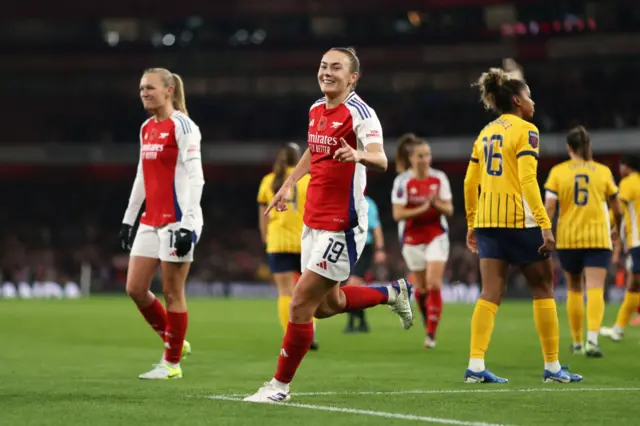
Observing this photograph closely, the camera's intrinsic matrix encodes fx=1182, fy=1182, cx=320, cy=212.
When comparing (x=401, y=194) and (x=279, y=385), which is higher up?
(x=401, y=194)

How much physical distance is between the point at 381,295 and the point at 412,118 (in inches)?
1218

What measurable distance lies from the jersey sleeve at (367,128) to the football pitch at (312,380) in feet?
4.91

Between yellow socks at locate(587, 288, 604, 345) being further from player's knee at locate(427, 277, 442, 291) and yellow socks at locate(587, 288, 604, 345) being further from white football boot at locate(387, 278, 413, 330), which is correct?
white football boot at locate(387, 278, 413, 330)

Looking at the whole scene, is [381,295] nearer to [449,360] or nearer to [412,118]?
[449,360]

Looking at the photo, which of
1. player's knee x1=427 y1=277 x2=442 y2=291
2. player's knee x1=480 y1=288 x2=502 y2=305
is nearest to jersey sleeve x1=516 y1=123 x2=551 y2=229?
player's knee x1=480 y1=288 x2=502 y2=305

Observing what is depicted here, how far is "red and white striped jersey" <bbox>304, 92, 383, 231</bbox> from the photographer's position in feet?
22.2

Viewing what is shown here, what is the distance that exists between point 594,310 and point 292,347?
4.98m

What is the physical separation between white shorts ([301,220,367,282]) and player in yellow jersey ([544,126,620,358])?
429 cm

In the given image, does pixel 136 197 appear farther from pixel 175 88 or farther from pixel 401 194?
pixel 401 194

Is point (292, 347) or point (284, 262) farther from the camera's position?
point (284, 262)

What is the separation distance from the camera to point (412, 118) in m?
38.1

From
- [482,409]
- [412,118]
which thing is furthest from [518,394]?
[412,118]

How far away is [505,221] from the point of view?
318 inches

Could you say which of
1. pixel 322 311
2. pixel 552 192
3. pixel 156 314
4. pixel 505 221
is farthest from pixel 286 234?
pixel 322 311
